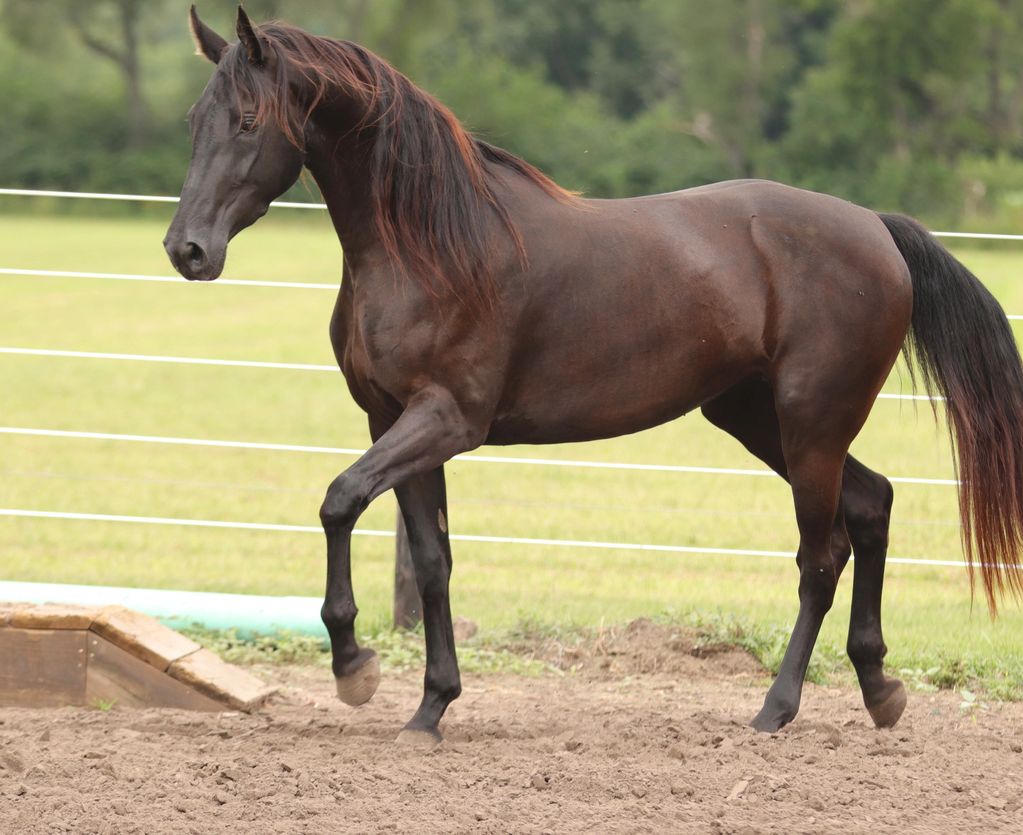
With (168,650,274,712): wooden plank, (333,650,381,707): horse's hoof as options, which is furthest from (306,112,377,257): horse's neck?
(168,650,274,712): wooden plank

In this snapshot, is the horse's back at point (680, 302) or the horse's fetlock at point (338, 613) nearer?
the horse's fetlock at point (338, 613)

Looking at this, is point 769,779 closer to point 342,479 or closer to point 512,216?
point 342,479

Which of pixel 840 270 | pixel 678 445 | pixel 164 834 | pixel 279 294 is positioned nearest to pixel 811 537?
pixel 840 270

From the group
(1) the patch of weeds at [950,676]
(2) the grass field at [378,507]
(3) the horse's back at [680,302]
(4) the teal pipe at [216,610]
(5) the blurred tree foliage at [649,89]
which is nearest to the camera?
(3) the horse's back at [680,302]

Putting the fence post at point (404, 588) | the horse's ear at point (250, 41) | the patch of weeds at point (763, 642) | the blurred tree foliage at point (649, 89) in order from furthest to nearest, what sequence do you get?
the blurred tree foliage at point (649, 89)
the fence post at point (404, 588)
the patch of weeds at point (763, 642)
the horse's ear at point (250, 41)

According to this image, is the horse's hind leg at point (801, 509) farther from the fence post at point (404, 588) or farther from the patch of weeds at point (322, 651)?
the fence post at point (404, 588)

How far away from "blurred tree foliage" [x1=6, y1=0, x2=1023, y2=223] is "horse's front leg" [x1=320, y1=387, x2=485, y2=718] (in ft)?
90.6

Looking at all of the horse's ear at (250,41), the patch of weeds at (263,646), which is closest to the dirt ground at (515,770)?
the patch of weeds at (263,646)

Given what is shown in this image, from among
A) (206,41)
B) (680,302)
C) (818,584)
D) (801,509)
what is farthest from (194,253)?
(818,584)

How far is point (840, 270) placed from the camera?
441 cm

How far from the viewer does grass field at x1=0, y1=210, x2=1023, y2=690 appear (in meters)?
6.61

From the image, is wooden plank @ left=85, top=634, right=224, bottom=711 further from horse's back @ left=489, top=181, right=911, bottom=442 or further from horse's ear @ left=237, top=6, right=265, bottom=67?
horse's ear @ left=237, top=6, right=265, bottom=67

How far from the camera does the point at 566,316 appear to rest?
418 centimetres

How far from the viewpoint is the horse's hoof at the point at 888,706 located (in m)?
4.57
